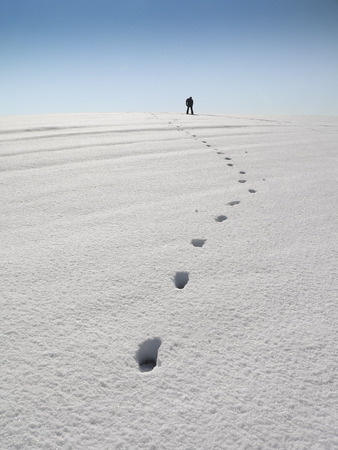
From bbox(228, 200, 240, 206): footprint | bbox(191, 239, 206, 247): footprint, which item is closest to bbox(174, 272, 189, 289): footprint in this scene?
bbox(191, 239, 206, 247): footprint

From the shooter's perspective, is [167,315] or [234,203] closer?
[167,315]

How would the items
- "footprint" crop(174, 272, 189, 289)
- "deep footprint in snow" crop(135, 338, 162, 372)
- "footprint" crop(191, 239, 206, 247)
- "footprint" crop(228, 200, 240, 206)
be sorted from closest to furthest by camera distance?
1. "deep footprint in snow" crop(135, 338, 162, 372)
2. "footprint" crop(174, 272, 189, 289)
3. "footprint" crop(191, 239, 206, 247)
4. "footprint" crop(228, 200, 240, 206)

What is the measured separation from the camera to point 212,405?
708 millimetres

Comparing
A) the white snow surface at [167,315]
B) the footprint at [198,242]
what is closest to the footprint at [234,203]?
the white snow surface at [167,315]

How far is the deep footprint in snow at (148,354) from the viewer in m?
0.83

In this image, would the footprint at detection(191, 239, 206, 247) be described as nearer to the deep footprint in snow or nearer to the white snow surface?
the white snow surface

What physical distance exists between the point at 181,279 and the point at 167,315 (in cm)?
23

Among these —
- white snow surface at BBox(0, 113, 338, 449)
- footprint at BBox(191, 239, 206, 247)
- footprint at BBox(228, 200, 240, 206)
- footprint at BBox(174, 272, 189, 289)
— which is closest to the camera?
white snow surface at BBox(0, 113, 338, 449)

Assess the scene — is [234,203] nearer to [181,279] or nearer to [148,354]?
[181,279]

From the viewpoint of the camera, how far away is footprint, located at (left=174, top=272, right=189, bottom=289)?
1147 mm

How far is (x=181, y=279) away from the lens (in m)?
1.18

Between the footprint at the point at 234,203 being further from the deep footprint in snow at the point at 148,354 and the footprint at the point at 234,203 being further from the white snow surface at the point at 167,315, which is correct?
the deep footprint in snow at the point at 148,354

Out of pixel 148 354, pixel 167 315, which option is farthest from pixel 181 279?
pixel 148 354

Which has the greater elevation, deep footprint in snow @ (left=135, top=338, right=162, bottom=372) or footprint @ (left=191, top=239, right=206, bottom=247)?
footprint @ (left=191, top=239, right=206, bottom=247)
